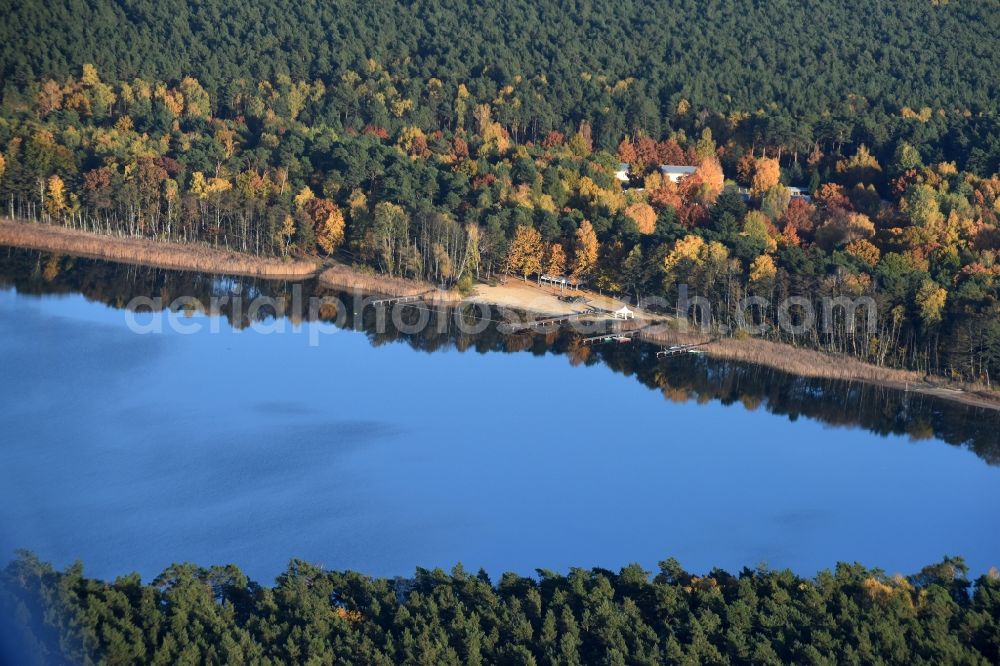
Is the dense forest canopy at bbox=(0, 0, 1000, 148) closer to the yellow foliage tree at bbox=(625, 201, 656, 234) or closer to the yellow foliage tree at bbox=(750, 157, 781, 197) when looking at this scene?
the yellow foliage tree at bbox=(750, 157, 781, 197)

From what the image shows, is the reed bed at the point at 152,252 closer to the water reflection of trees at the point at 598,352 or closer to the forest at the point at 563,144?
the water reflection of trees at the point at 598,352

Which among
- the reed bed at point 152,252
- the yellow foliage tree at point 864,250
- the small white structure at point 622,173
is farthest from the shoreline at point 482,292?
the small white structure at point 622,173

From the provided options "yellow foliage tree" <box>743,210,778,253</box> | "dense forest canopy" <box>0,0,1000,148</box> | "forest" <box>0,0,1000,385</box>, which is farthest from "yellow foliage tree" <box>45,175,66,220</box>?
"yellow foliage tree" <box>743,210,778,253</box>

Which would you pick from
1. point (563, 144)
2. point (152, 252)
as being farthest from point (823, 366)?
point (563, 144)

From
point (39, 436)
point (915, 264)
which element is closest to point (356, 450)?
point (39, 436)

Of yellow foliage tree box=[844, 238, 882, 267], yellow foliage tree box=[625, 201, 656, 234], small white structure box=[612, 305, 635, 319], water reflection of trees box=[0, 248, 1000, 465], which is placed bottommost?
water reflection of trees box=[0, 248, 1000, 465]

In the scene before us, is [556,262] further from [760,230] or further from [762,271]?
[762,271]

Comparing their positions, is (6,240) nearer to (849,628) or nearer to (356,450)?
(356,450)
